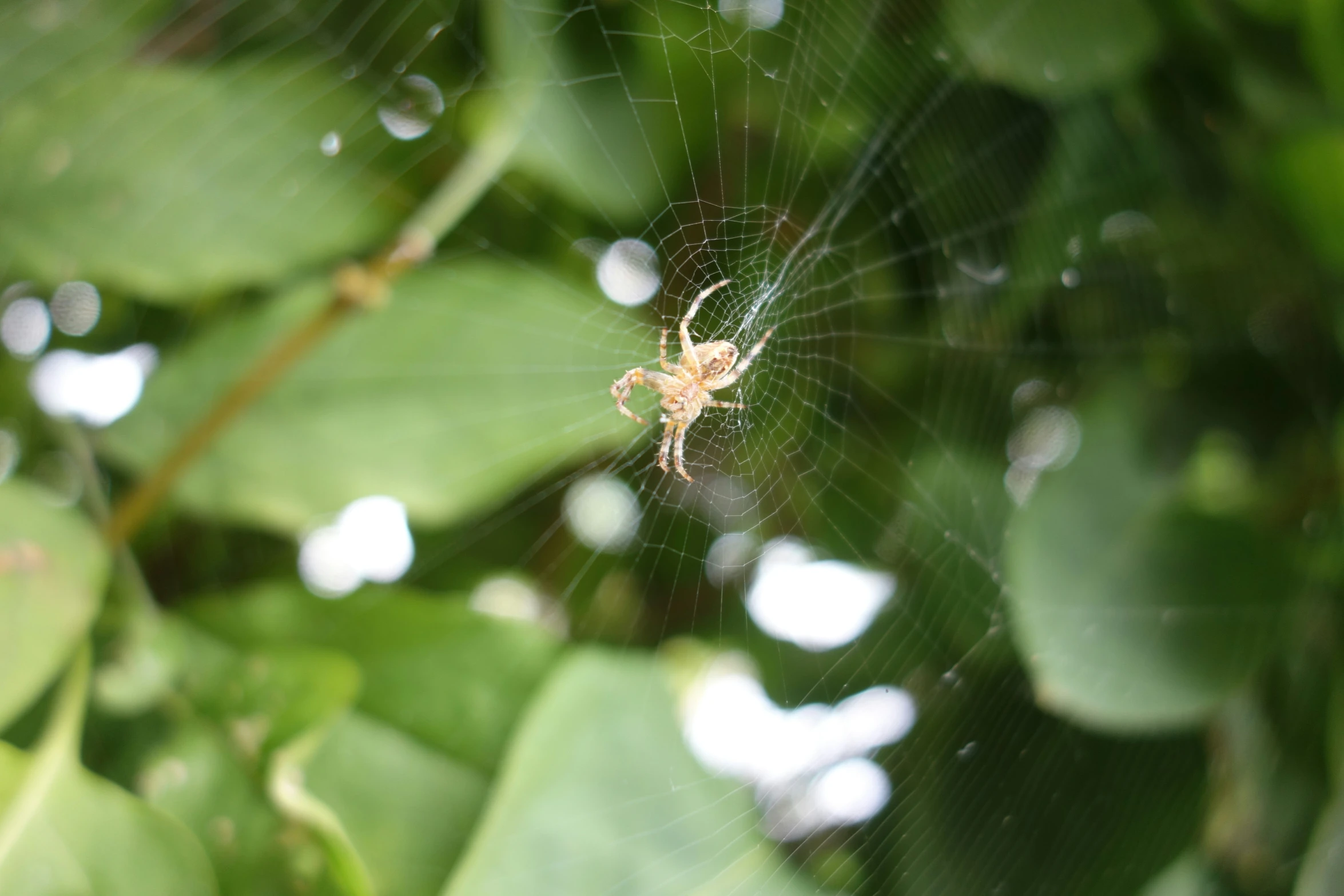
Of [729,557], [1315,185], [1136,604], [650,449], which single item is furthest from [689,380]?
[1315,185]

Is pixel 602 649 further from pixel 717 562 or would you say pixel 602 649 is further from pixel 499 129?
pixel 499 129

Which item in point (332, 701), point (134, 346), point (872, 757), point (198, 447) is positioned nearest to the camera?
point (332, 701)

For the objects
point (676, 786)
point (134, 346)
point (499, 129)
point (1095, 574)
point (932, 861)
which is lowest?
point (932, 861)

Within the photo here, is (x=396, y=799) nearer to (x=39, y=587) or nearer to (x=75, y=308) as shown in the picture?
(x=39, y=587)

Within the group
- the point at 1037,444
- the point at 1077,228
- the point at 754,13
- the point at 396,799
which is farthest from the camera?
the point at 1037,444

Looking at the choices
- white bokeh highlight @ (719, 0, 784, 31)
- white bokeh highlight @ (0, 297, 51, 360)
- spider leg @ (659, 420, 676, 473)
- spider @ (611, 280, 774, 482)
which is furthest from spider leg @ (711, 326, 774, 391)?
white bokeh highlight @ (0, 297, 51, 360)

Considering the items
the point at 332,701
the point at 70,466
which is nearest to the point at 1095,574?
the point at 332,701
